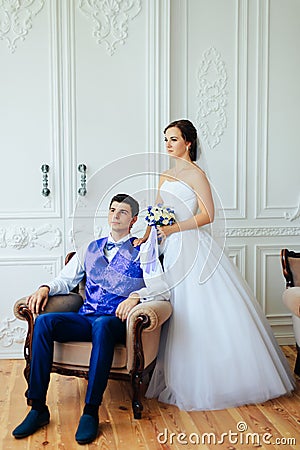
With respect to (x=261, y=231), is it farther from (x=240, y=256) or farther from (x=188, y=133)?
(x=188, y=133)

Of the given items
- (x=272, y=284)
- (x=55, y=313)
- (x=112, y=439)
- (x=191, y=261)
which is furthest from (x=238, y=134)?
(x=112, y=439)

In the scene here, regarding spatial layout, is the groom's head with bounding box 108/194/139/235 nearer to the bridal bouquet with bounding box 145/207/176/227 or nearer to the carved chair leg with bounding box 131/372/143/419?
the bridal bouquet with bounding box 145/207/176/227

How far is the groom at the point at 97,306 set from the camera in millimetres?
3248

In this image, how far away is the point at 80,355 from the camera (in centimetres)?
348

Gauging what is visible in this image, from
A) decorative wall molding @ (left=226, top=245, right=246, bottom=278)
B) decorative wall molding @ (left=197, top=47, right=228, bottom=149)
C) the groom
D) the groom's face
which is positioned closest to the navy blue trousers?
the groom

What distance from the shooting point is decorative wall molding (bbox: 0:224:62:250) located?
4586mm

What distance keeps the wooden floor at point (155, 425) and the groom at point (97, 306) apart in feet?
0.35

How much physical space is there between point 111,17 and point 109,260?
1.87 meters

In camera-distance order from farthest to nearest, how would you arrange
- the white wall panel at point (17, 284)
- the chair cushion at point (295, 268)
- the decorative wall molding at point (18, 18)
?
the white wall panel at point (17, 284) → the decorative wall molding at point (18, 18) → the chair cushion at point (295, 268)

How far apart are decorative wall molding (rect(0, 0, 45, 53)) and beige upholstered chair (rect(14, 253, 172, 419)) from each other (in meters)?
1.93

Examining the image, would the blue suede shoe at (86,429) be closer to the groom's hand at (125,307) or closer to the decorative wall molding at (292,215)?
the groom's hand at (125,307)

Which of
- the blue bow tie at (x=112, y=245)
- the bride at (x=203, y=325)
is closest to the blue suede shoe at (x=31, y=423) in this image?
the bride at (x=203, y=325)

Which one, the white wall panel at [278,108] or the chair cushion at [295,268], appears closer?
the chair cushion at [295,268]

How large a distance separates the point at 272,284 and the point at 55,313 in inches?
78.7
